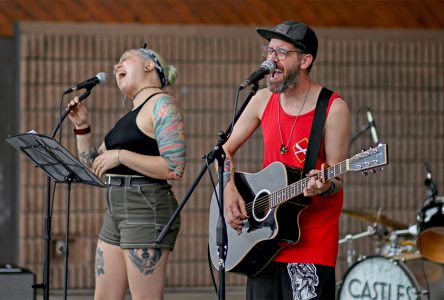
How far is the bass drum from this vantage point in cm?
695

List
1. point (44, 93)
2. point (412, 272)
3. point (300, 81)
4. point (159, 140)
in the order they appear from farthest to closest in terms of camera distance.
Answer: point (44, 93) → point (412, 272) → point (159, 140) → point (300, 81)

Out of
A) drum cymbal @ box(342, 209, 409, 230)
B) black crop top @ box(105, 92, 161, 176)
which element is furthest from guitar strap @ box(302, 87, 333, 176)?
drum cymbal @ box(342, 209, 409, 230)

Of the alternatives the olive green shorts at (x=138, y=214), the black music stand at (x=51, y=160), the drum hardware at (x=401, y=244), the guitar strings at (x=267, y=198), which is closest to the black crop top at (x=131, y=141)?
the olive green shorts at (x=138, y=214)

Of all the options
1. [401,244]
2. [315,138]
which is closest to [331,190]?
[315,138]

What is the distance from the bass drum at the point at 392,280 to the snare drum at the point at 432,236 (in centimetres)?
10

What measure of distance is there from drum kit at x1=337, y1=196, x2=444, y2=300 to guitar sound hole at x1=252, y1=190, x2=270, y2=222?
2.63 m

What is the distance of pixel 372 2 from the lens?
936 centimetres

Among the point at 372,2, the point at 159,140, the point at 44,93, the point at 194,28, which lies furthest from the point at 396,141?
the point at 159,140

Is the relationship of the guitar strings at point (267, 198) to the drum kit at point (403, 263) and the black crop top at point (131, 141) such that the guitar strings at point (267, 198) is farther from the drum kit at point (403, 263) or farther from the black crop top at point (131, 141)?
the drum kit at point (403, 263)

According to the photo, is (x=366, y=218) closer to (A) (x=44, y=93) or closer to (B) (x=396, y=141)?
(B) (x=396, y=141)

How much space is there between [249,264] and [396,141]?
5259 millimetres

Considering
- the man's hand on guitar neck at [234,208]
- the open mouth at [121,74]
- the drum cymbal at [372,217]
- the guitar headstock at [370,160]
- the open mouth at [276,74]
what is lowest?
the drum cymbal at [372,217]

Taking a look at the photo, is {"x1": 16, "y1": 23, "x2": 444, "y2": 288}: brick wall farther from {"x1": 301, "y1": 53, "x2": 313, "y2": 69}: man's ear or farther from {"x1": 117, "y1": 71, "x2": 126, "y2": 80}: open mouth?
{"x1": 301, "y1": 53, "x2": 313, "y2": 69}: man's ear

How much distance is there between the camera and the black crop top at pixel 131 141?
15.8 ft
